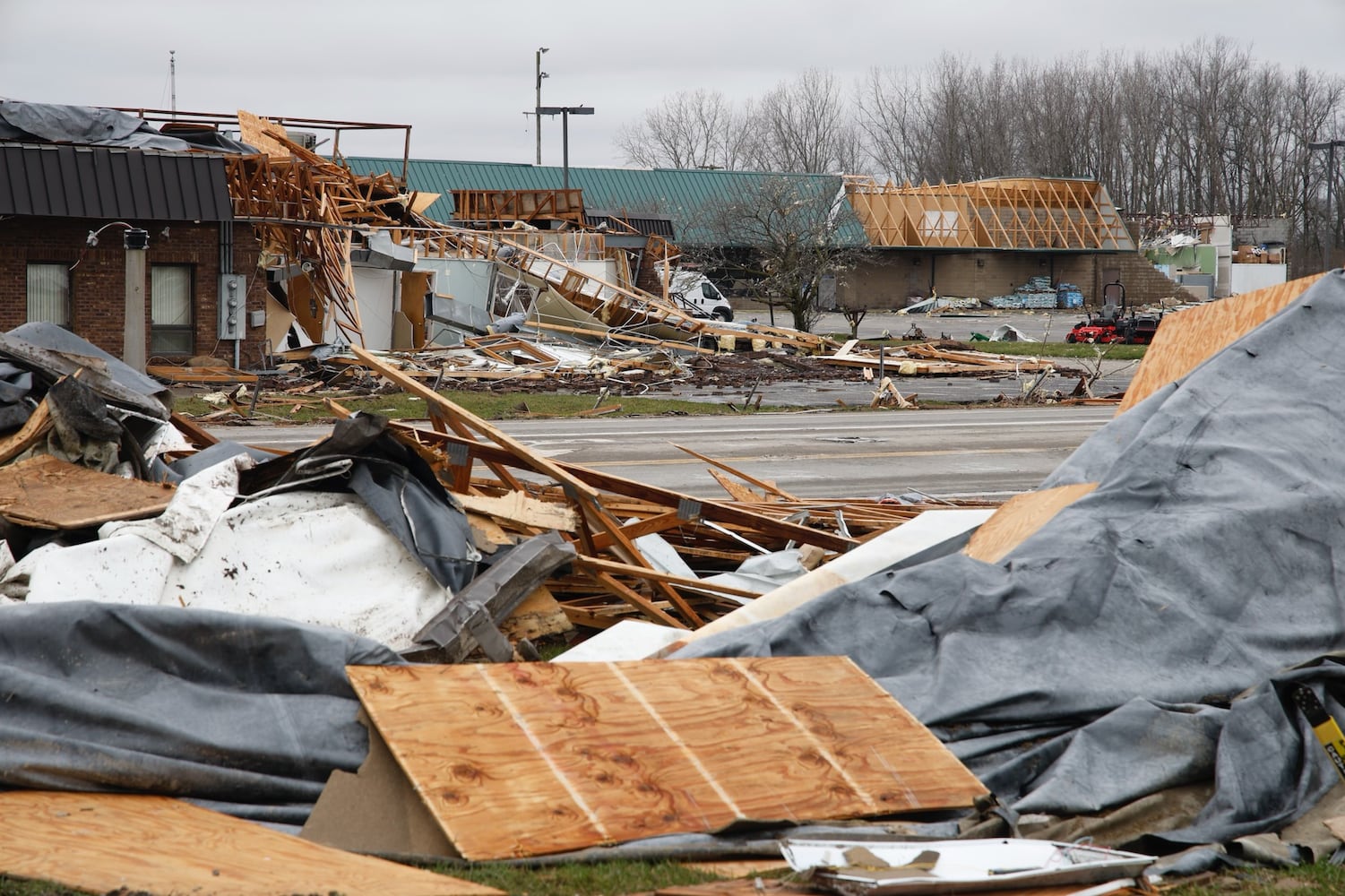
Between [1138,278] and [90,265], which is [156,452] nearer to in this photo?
[90,265]

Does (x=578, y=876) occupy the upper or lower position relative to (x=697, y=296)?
lower

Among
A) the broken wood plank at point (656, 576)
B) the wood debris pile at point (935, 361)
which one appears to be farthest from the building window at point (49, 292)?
the broken wood plank at point (656, 576)

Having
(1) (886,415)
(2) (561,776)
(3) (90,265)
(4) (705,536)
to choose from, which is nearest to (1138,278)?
(1) (886,415)

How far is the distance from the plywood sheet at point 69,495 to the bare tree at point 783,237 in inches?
1300

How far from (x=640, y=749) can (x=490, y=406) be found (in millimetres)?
17219

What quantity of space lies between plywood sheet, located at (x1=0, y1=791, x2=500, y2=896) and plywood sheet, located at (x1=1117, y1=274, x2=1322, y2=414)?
19.0 feet

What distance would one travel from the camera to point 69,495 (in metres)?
6.64

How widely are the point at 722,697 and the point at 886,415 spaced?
1659 cm

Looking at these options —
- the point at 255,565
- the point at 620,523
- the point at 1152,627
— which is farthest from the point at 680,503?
the point at 1152,627

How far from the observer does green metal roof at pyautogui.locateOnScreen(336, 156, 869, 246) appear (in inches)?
2317

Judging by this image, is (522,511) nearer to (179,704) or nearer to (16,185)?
(179,704)

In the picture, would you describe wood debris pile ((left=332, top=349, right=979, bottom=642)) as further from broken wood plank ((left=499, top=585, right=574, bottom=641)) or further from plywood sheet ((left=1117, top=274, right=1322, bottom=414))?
plywood sheet ((left=1117, top=274, right=1322, bottom=414))

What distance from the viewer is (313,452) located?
263 inches

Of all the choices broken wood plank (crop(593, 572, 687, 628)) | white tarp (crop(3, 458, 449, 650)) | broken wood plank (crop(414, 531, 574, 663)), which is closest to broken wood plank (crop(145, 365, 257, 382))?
broken wood plank (crop(593, 572, 687, 628))
